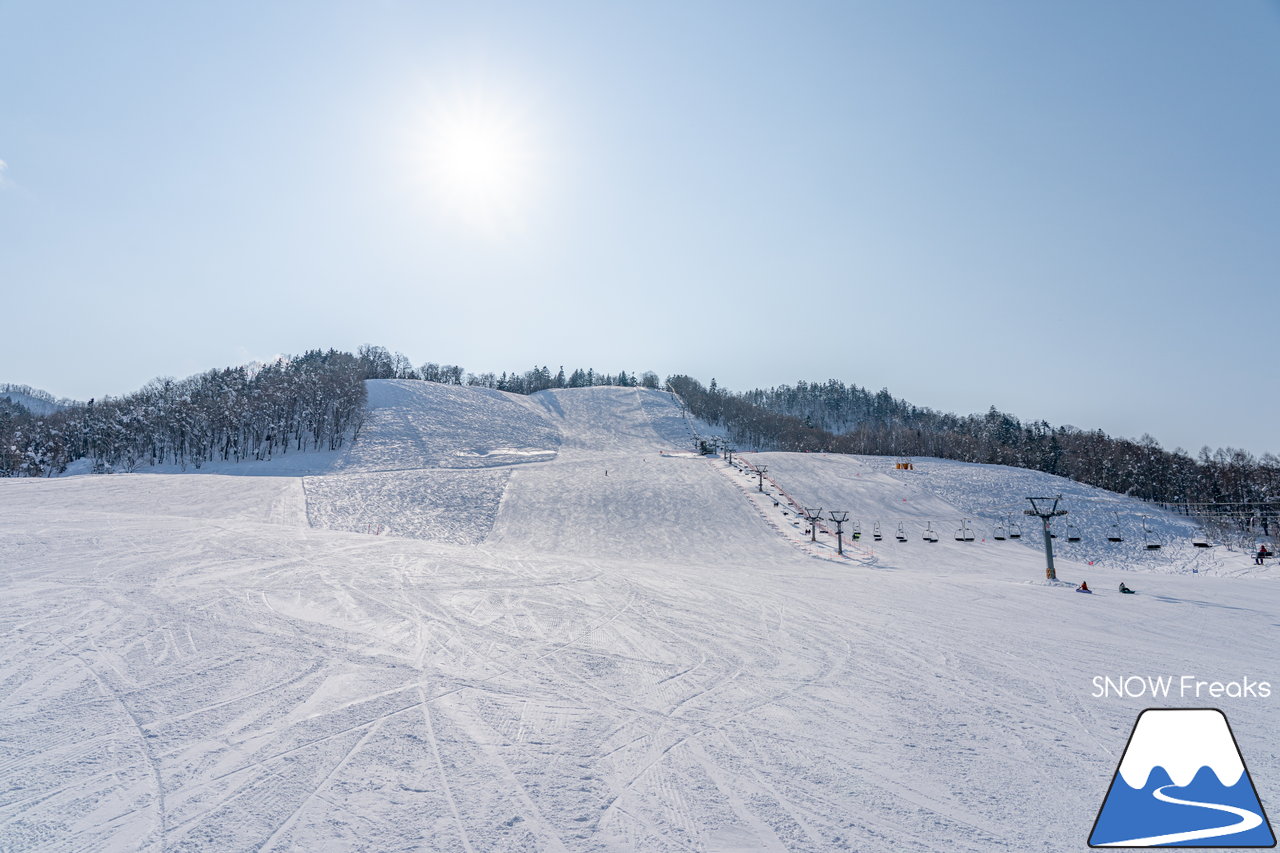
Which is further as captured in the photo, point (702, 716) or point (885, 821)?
point (702, 716)

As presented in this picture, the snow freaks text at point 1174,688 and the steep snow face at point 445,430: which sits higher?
the steep snow face at point 445,430

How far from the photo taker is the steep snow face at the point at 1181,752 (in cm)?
557

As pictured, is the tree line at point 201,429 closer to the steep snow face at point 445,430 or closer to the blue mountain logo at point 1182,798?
the steep snow face at point 445,430

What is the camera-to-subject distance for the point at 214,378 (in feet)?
290

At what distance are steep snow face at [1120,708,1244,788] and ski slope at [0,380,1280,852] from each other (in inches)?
13.8

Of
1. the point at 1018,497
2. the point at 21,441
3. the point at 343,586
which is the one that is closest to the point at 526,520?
the point at 343,586

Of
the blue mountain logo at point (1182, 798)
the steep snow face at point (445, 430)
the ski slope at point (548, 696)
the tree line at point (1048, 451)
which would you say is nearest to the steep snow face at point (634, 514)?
the ski slope at point (548, 696)

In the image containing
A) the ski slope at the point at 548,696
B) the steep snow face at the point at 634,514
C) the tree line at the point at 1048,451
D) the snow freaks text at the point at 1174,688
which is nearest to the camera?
the ski slope at the point at 548,696

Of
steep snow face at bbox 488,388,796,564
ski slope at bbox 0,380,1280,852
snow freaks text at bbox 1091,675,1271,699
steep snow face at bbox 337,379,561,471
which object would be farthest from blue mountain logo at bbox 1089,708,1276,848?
steep snow face at bbox 337,379,561,471

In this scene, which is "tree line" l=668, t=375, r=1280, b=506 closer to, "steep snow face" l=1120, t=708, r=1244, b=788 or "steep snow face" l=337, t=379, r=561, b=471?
"steep snow face" l=337, t=379, r=561, b=471

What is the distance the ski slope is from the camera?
16.4 ft

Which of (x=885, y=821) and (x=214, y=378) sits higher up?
(x=214, y=378)

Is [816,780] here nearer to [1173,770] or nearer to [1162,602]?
[1173,770]

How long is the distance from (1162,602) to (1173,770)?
15035 millimetres
